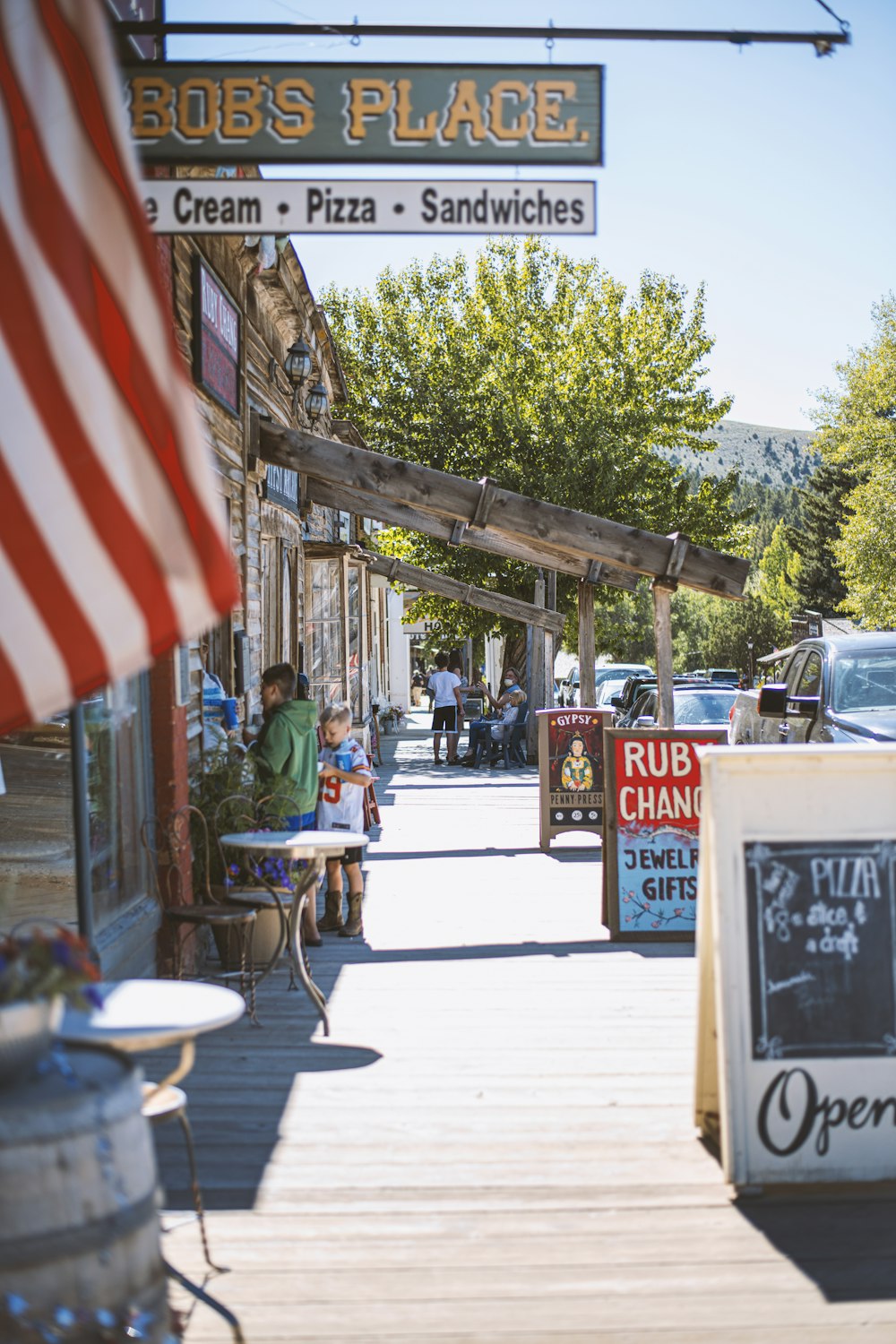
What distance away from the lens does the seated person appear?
21.5m

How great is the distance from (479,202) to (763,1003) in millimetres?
2859

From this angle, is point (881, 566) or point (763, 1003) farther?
point (881, 566)

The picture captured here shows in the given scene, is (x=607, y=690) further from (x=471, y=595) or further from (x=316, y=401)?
(x=316, y=401)

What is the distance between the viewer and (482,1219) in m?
4.13

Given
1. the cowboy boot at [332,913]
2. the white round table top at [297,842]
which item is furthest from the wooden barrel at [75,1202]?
the cowboy boot at [332,913]

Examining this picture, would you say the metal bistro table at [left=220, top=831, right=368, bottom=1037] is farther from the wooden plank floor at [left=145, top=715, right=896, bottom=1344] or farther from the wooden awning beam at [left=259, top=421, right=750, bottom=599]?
the wooden awning beam at [left=259, top=421, right=750, bottom=599]

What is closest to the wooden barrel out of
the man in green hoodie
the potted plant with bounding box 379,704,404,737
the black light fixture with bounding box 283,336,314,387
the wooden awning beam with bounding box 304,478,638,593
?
the man in green hoodie

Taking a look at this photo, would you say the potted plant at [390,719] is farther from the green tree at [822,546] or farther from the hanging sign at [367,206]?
the green tree at [822,546]

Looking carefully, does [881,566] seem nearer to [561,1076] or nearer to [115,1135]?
[561,1076]

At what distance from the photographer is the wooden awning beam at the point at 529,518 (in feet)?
33.4

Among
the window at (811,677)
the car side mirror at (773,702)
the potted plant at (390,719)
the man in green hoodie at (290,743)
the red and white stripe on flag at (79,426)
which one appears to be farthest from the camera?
the potted plant at (390,719)

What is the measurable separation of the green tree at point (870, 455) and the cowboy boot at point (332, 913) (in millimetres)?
29175

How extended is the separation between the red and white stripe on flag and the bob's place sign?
4.23 ft

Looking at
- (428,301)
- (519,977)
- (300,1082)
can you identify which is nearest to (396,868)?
(519,977)
